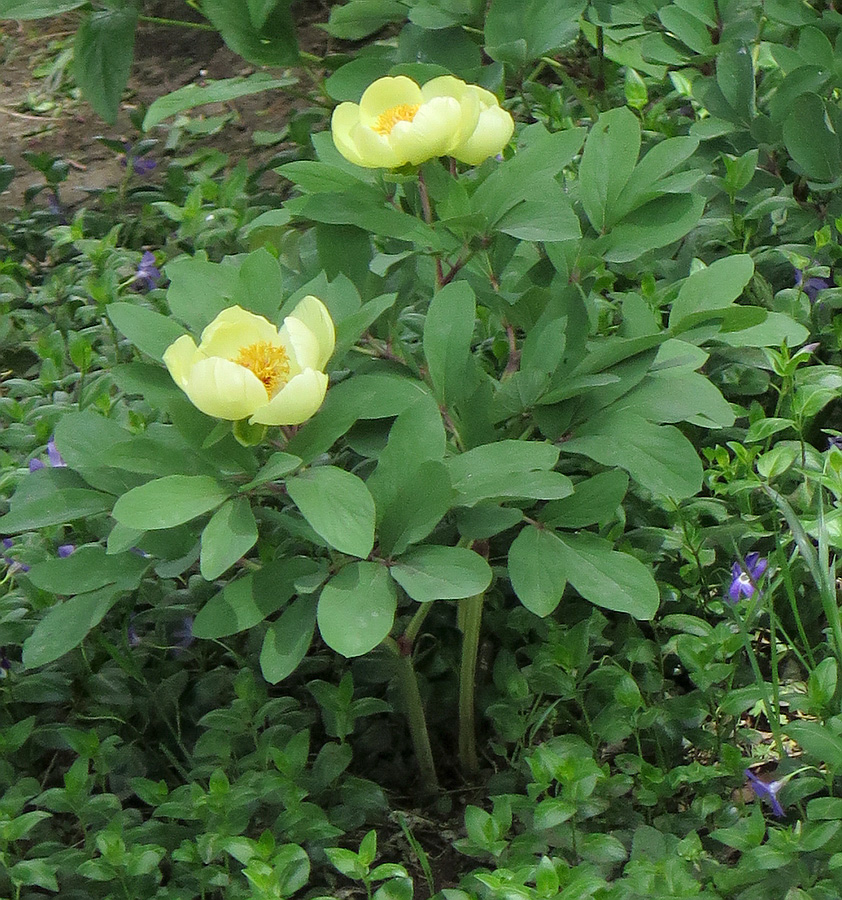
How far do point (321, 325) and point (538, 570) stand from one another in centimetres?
34

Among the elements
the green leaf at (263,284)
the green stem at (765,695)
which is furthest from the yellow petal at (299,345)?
the green stem at (765,695)

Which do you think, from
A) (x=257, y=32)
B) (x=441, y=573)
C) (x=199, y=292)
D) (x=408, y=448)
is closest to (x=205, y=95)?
(x=257, y=32)

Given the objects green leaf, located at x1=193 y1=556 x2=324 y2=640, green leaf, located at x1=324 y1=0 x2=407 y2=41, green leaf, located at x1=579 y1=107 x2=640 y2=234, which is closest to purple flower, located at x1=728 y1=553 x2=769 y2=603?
green leaf, located at x1=579 y1=107 x2=640 y2=234

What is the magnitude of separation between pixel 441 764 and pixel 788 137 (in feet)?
3.96

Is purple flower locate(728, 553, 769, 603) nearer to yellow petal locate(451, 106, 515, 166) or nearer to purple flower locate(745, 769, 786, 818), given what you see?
purple flower locate(745, 769, 786, 818)

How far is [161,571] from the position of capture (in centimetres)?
123

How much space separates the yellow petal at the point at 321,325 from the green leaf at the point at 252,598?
0.22 metres

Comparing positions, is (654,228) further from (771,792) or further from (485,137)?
(771,792)

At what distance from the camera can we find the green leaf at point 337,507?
1.01 meters

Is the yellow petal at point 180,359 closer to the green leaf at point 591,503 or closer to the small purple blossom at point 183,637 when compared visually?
the green leaf at point 591,503

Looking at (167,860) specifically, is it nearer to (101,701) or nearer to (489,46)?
(101,701)

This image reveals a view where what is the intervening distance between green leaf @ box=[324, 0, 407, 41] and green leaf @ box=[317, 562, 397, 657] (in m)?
1.33

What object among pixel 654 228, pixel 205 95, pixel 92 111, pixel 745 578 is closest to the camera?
pixel 654 228

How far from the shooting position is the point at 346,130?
4.12ft
